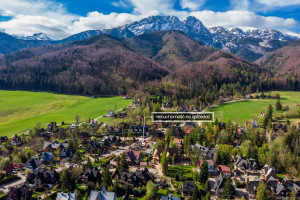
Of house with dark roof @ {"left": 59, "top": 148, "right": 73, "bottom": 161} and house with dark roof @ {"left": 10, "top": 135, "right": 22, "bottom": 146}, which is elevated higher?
house with dark roof @ {"left": 10, "top": 135, "right": 22, "bottom": 146}

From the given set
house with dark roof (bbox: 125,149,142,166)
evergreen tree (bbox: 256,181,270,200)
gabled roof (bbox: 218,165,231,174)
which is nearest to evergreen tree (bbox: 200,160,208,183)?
gabled roof (bbox: 218,165,231,174)

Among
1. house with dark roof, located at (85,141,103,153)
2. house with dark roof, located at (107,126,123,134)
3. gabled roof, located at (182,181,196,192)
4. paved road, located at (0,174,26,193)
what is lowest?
paved road, located at (0,174,26,193)

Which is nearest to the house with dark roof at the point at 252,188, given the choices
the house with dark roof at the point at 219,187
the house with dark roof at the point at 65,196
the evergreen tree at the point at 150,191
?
the house with dark roof at the point at 219,187

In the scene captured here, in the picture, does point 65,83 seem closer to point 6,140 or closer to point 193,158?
point 6,140

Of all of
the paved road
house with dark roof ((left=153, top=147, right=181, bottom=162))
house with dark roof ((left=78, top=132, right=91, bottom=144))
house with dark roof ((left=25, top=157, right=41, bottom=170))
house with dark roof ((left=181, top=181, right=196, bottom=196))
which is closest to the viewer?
house with dark roof ((left=181, top=181, right=196, bottom=196))

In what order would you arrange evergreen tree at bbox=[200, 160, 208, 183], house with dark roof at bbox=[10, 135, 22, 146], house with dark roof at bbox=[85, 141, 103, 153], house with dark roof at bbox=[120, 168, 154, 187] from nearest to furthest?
house with dark roof at bbox=[120, 168, 154, 187] < evergreen tree at bbox=[200, 160, 208, 183] < house with dark roof at bbox=[85, 141, 103, 153] < house with dark roof at bbox=[10, 135, 22, 146]

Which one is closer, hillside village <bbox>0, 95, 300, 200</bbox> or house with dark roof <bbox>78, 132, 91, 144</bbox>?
hillside village <bbox>0, 95, 300, 200</bbox>

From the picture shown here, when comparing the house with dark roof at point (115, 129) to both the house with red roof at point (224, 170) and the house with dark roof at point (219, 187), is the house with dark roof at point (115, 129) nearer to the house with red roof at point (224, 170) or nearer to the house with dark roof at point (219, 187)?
the house with red roof at point (224, 170)

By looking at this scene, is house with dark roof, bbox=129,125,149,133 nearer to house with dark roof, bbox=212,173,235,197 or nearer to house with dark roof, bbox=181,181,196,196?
house with dark roof, bbox=181,181,196,196
